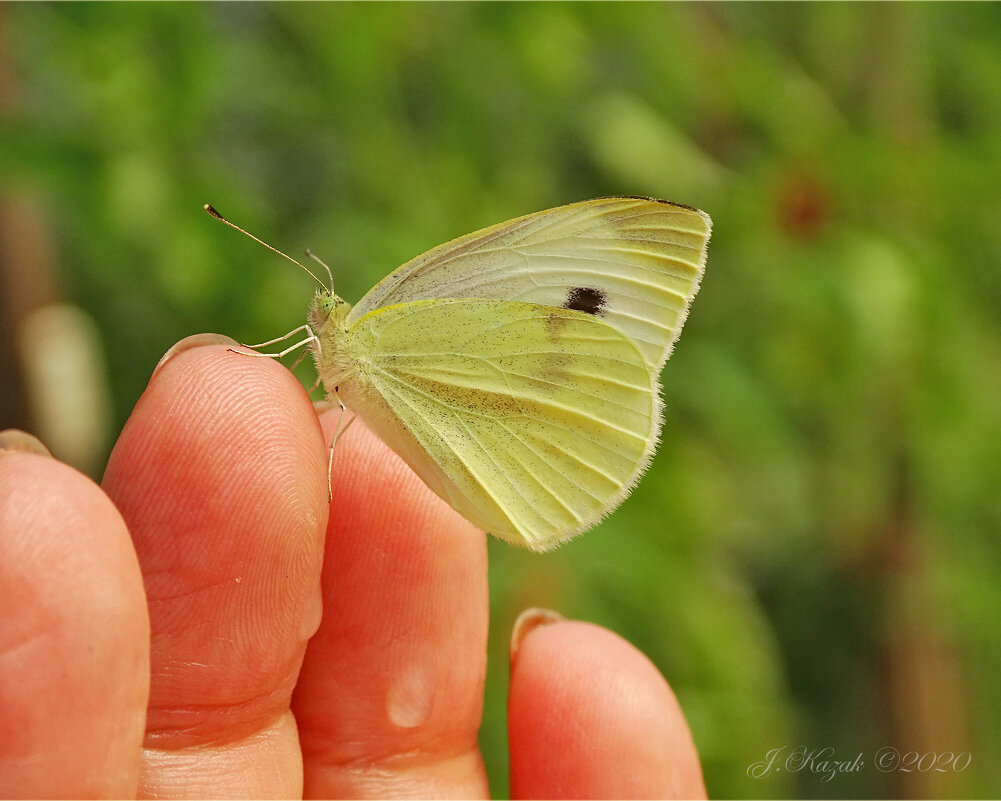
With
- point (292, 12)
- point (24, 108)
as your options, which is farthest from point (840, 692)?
point (24, 108)

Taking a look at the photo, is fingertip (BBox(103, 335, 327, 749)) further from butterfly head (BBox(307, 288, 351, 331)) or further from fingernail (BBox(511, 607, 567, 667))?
fingernail (BBox(511, 607, 567, 667))

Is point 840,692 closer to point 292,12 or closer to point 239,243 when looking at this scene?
point 239,243

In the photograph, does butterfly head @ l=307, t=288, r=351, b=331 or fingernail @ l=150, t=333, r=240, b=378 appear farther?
butterfly head @ l=307, t=288, r=351, b=331

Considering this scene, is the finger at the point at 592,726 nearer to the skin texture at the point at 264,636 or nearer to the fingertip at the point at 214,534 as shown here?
the skin texture at the point at 264,636

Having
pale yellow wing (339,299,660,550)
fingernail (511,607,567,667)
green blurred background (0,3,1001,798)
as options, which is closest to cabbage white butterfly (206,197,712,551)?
pale yellow wing (339,299,660,550)

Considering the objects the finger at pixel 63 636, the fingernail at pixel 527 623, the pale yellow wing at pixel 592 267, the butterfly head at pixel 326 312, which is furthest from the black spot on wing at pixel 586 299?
the finger at pixel 63 636

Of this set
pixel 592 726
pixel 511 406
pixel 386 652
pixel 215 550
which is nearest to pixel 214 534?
pixel 215 550

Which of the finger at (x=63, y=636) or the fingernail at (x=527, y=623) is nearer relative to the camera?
the finger at (x=63, y=636)
